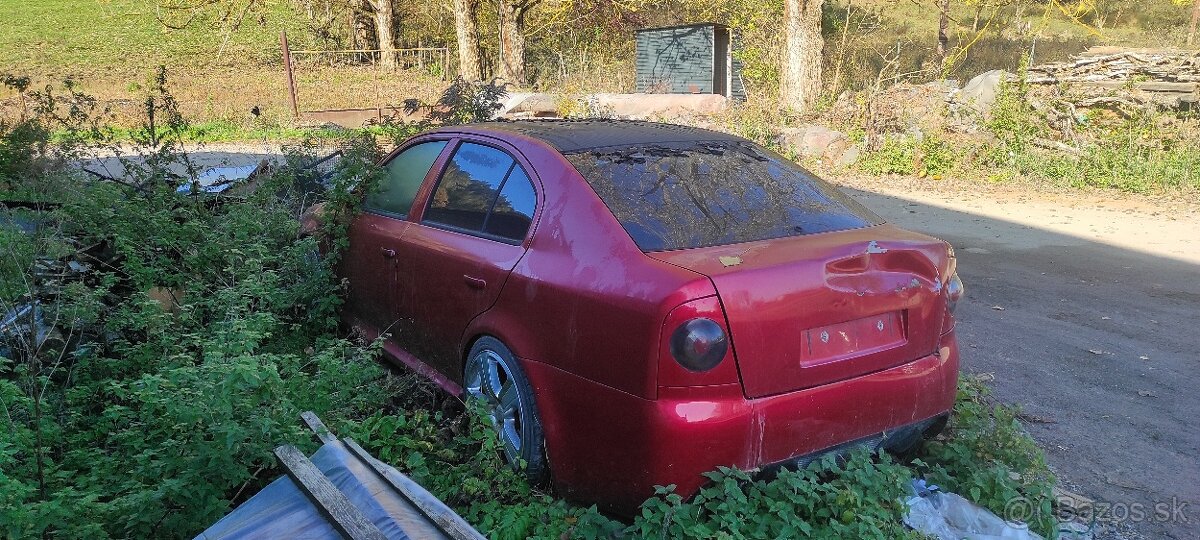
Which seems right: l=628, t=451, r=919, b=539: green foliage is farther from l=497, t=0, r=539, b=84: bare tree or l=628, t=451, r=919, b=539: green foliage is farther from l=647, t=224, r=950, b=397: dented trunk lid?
l=497, t=0, r=539, b=84: bare tree

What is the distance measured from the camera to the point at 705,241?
3.20m

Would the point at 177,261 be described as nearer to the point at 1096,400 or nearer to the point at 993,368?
the point at 993,368

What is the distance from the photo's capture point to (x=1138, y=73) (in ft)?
37.9

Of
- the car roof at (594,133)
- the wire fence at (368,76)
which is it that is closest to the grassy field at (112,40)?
the wire fence at (368,76)

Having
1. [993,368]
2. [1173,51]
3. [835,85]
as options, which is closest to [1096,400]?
[993,368]

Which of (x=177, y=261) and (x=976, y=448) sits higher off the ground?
(x=177, y=261)

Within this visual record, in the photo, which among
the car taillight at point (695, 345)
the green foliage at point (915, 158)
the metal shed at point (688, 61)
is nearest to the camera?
the car taillight at point (695, 345)

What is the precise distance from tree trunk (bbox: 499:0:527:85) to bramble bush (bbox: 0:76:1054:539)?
19.3 m

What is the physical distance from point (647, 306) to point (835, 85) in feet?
45.1

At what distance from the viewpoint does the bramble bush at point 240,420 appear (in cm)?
289

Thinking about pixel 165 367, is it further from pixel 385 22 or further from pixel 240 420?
pixel 385 22

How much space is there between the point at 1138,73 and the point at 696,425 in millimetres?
11610

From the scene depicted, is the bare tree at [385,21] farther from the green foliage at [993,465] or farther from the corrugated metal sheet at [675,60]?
the green foliage at [993,465]

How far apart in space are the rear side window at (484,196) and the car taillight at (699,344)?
3.25 ft
